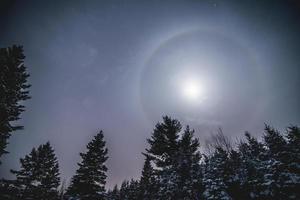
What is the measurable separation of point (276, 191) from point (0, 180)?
25891 mm

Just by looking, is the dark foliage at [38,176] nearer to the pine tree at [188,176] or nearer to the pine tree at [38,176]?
the pine tree at [38,176]

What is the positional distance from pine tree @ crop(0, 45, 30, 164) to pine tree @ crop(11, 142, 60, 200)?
1170 cm

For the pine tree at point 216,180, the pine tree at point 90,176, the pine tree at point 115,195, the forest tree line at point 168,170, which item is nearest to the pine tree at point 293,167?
the forest tree line at point 168,170

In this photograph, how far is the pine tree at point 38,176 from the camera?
70.3 feet

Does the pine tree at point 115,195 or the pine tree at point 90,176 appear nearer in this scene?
the pine tree at point 90,176

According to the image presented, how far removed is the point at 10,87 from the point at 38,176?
16033 mm

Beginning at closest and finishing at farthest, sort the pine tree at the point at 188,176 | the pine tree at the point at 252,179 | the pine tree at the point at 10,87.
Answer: the pine tree at the point at 10,87 → the pine tree at the point at 188,176 → the pine tree at the point at 252,179

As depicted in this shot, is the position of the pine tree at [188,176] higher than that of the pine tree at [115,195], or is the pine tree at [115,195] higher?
the pine tree at [115,195]

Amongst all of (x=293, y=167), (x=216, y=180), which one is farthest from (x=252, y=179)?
(x=293, y=167)

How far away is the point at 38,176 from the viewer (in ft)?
75.9

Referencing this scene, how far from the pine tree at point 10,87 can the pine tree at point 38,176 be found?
11.7 m

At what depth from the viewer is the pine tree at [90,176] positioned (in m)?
17.9

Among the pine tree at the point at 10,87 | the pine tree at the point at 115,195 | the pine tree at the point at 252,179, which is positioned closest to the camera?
the pine tree at the point at 10,87

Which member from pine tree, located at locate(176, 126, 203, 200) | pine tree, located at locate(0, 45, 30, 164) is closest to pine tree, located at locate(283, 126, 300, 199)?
pine tree, located at locate(176, 126, 203, 200)
